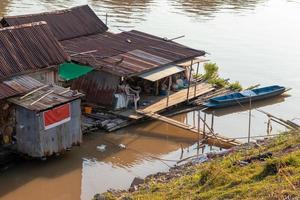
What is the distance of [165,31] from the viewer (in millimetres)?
40688

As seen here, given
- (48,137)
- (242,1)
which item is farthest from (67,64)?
(242,1)

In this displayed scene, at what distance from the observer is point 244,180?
1188 cm

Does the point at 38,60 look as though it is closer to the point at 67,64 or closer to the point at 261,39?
the point at 67,64

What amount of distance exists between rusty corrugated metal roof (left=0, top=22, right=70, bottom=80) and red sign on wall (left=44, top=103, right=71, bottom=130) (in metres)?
2.57

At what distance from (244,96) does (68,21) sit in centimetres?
1063

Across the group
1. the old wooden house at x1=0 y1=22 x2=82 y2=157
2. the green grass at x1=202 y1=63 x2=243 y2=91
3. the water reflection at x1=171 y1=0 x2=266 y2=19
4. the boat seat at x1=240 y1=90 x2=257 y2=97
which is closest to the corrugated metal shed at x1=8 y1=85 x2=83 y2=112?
the old wooden house at x1=0 y1=22 x2=82 y2=157

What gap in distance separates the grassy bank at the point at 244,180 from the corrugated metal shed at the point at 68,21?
13211 mm

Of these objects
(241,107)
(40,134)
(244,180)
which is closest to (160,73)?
(241,107)

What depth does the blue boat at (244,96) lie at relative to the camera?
999 inches

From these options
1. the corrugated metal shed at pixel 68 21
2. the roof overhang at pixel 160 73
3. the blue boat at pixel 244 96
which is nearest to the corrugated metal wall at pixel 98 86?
the roof overhang at pixel 160 73

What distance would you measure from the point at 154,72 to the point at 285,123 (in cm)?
660

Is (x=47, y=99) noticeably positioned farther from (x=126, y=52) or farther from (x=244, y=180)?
(x=244, y=180)

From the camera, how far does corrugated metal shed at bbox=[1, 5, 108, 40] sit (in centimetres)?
2536

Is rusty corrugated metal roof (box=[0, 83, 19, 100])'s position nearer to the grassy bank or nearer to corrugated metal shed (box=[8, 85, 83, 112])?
corrugated metal shed (box=[8, 85, 83, 112])
